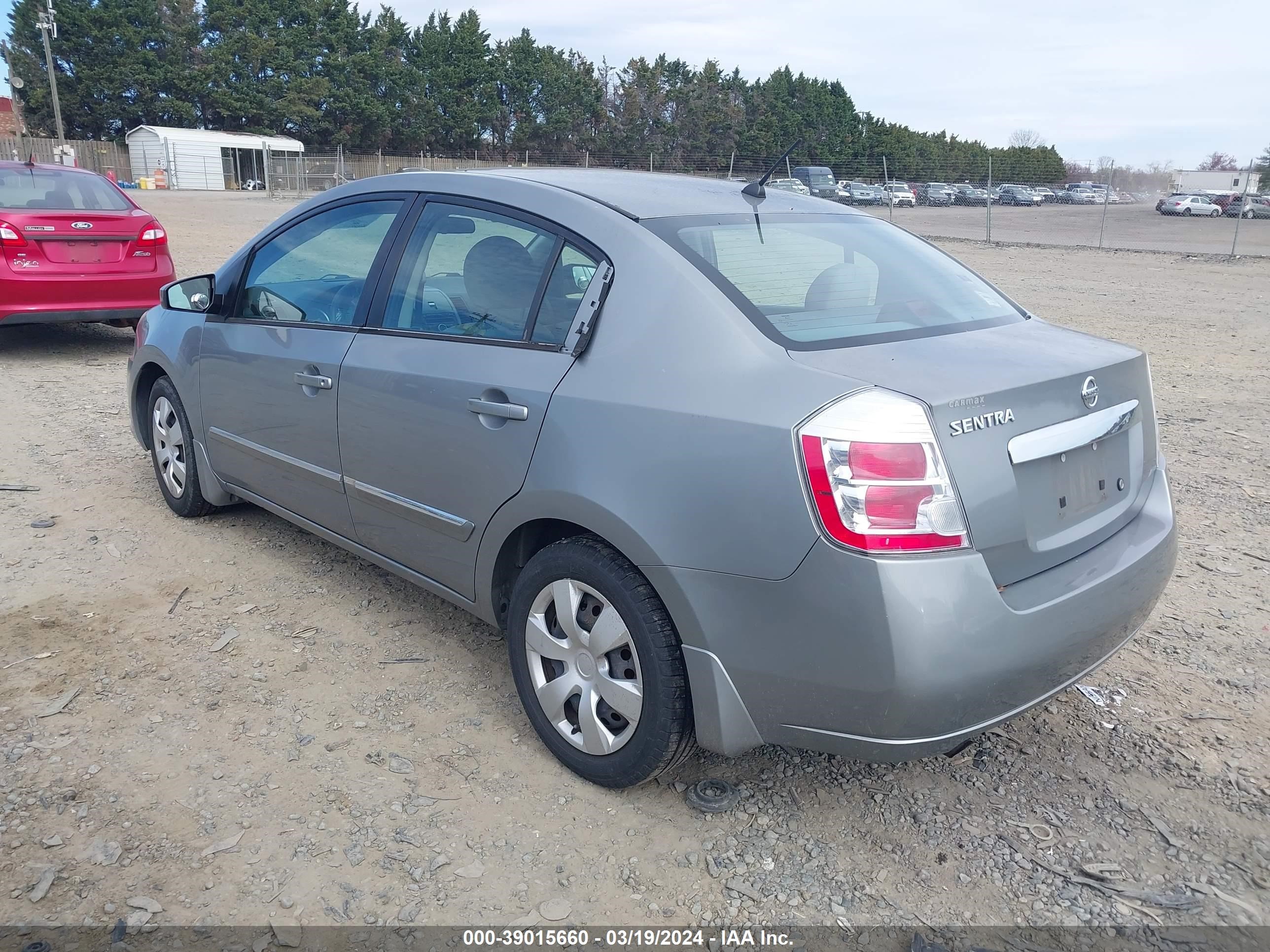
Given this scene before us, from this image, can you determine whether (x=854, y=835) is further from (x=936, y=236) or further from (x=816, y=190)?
(x=816, y=190)

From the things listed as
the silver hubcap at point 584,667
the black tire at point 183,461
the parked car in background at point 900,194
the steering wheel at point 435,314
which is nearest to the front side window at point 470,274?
the steering wheel at point 435,314

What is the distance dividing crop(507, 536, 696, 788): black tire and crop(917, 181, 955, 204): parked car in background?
4385 centimetres

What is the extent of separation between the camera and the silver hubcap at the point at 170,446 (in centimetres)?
480

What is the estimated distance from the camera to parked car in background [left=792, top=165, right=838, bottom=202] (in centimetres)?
3516

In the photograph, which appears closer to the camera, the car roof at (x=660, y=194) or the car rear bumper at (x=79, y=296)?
the car roof at (x=660, y=194)

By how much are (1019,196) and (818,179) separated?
1211 centimetres

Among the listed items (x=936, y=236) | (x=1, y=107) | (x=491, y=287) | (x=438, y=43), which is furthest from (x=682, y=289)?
(x=1, y=107)

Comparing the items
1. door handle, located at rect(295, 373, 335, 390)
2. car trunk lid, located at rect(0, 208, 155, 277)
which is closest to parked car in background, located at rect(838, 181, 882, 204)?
car trunk lid, located at rect(0, 208, 155, 277)

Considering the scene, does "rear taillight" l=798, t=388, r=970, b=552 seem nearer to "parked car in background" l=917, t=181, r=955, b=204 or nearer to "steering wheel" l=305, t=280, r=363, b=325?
"steering wheel" l=305, t=280, r=363, b=325

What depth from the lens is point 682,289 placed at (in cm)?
266

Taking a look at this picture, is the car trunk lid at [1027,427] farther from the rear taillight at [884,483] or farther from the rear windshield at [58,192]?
the rear windshield at [58,192]

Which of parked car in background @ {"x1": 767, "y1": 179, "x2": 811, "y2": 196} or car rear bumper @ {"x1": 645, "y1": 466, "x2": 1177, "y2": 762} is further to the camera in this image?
parked car in background @ {"x1": 767, "y1": 179, "x2": 811, "y2": 196}

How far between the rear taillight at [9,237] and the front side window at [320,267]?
16.4ft

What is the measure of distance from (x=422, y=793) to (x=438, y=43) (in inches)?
3103
